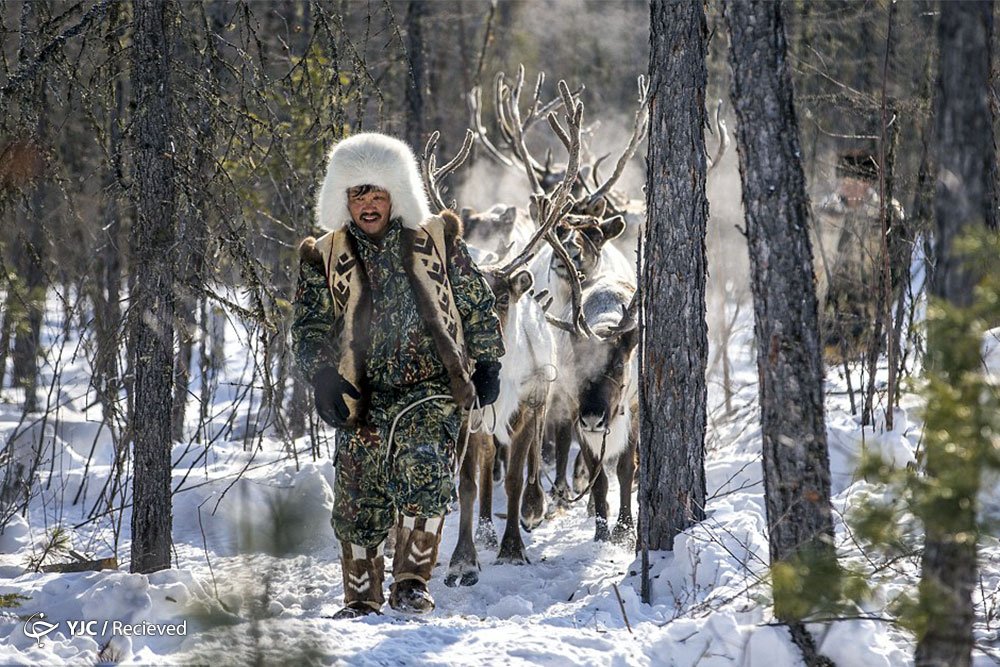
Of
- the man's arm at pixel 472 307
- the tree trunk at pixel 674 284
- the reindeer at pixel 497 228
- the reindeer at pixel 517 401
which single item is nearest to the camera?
the man's arm at pixel 472 307

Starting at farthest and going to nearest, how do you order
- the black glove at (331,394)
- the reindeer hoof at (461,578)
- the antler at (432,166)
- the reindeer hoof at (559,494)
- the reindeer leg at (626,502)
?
1. the reindeer hoof at (559,494)
2. the reindeer leg at (626,502)
3. the antler at (432,166)
4. the reindeer hoof at (461,578)
5. the black glove at (331,394)

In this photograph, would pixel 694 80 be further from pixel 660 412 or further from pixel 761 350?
pixel 761 350

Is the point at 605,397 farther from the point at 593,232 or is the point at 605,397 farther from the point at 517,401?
the point at 593,232

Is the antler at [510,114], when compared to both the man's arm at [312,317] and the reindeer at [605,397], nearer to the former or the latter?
the reindeer at [605,397]

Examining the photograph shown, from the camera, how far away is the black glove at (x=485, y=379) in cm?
536

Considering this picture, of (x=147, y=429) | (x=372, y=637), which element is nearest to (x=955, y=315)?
(x=372, y=637)

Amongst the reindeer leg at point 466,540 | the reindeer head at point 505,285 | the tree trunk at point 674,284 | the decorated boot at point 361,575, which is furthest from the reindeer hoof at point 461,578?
the reindeer head at point 505,285

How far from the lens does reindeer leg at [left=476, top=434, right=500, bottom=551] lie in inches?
282

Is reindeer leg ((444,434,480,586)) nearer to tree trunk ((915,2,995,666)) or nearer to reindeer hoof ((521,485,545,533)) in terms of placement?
reindeer hoof ((521,485,545,533))

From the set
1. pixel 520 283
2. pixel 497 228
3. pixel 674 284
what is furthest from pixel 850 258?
pixel 674 284

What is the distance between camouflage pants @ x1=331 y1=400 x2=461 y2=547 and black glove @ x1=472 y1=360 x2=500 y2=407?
0.15m

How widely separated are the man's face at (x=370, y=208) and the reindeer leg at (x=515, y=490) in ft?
8.01

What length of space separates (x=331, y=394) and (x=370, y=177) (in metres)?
0.97

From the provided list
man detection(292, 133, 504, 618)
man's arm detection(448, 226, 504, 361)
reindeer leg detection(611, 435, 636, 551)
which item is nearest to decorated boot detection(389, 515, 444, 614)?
man detection(292, 133, 504, 618)
